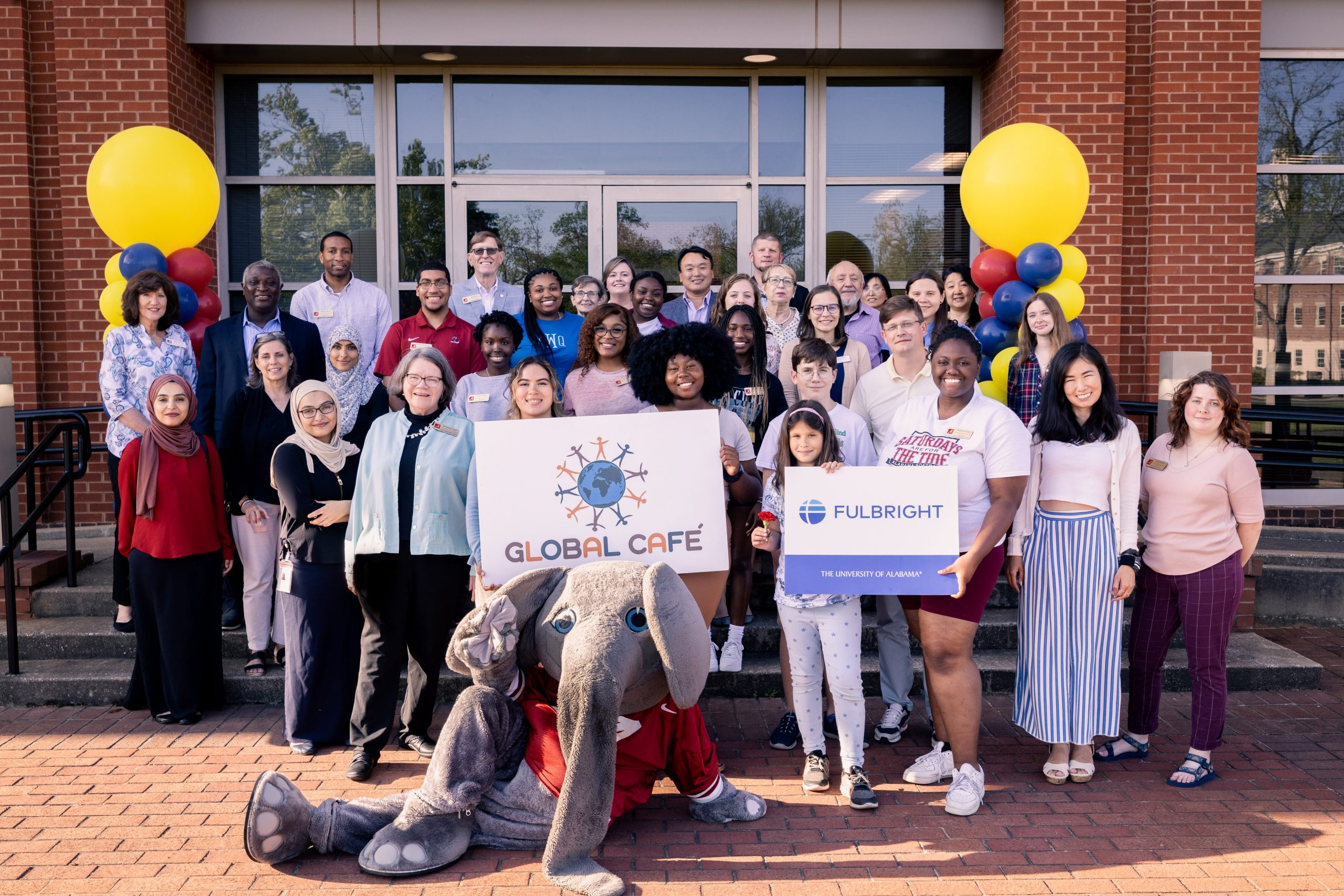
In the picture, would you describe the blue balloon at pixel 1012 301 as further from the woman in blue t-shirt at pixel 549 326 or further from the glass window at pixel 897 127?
the glass window at pixel 897 127

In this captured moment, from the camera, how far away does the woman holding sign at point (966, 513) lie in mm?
4406

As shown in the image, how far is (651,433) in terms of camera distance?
4.65 metres

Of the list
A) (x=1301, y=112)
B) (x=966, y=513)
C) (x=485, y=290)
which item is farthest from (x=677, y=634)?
(x=1301, y=112)

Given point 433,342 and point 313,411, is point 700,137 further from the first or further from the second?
→ point 313,411

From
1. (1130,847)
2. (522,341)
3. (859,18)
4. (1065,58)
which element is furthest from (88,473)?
(1065,58)

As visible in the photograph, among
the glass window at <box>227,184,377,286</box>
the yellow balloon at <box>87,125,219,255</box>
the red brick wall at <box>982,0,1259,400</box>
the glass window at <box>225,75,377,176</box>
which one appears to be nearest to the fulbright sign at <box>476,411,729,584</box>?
the yellow balloon at <box>87,125,219,255</box>

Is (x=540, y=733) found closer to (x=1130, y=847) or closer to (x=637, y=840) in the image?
(x=637, y=840)

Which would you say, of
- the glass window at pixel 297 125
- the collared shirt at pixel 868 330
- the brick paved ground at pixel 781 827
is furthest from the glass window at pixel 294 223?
the brick paved ground at pixel 781 827

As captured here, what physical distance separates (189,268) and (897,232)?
Result: 6.32 meters

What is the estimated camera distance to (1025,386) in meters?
5.90

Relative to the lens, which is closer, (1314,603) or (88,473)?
(1314,603)

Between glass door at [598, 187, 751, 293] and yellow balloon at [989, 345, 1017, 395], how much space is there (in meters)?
3.96

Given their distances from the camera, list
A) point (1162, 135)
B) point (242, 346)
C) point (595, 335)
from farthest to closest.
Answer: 1. point (1162, 135)
2. point (242, 346)
3. point (595, 335)

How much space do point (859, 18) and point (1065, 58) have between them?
180 cm
